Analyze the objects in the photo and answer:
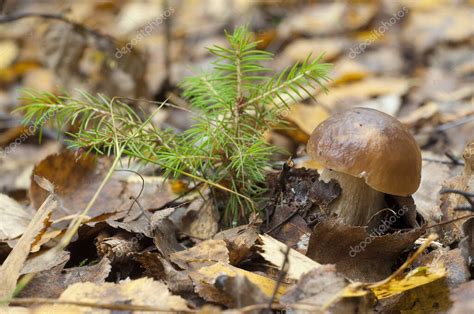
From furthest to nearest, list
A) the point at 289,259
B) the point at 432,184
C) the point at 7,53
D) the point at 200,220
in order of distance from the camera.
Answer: the point at 7,53 < the point at 432,184 < the point at 200,220 < the point at 289,259

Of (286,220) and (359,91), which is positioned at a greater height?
(286,220)

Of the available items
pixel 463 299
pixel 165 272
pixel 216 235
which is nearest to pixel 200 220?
pixel 216 235

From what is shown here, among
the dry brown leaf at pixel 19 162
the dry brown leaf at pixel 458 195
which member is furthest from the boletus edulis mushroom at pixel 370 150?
the dry brown leaf at pixel 19 162

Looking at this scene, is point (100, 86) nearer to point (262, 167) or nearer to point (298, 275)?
point (262, 167)

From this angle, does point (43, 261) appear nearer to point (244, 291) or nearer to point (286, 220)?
point (244, 291)

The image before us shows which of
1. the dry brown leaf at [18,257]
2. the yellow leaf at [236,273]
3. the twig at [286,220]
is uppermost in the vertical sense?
the dry brown leaf at [18,257]

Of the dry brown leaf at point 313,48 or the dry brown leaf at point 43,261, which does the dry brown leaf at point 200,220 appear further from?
the dry brown leaf at point 313,48
